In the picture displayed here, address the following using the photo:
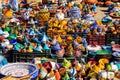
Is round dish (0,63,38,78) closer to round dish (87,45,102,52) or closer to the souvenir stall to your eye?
the souvenir stall

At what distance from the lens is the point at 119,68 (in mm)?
9016

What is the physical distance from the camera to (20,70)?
8195mm

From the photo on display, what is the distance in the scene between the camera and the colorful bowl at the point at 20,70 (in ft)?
25.6

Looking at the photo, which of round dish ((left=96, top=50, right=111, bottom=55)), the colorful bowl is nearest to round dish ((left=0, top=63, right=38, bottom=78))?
the colorful bowl

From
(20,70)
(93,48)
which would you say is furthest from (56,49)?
(20,70)

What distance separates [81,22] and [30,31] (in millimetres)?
1881

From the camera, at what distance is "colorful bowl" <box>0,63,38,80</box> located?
7816 mm

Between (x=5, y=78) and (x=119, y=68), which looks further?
(x=119, y=68)

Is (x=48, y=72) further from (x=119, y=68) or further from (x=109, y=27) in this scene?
(x=109, y=27)

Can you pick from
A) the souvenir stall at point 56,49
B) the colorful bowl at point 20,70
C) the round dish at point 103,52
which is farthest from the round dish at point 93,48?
the colorful bowl at point 20,70

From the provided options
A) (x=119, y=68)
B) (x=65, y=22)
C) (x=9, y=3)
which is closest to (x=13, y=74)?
(x=119, y=68)

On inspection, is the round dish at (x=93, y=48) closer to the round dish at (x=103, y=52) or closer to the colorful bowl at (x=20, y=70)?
the round dish at (x=103, y=52)

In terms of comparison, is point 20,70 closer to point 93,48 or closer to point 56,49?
point 56,49

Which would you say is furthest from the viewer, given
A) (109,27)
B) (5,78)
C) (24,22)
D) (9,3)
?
(9,3)
